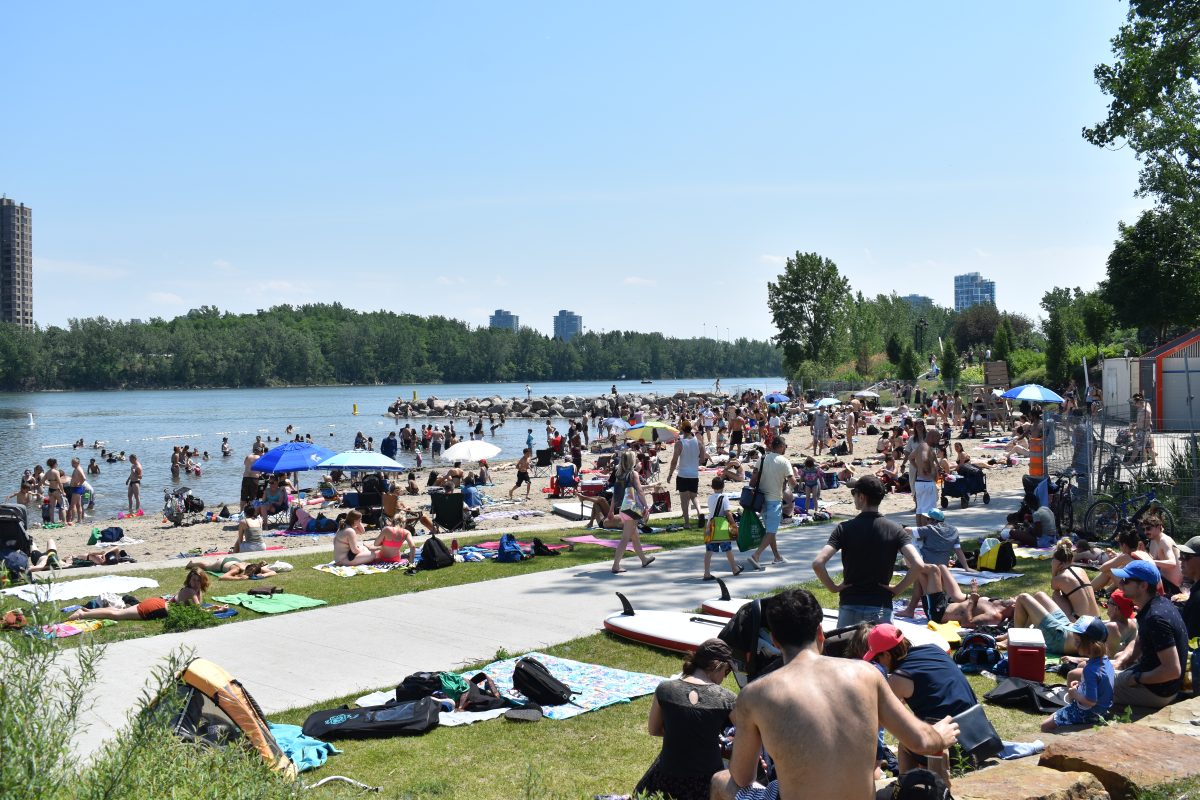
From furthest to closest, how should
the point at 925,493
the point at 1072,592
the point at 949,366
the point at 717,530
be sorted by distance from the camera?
the point at 949,366 → the point at 925,493 → the point at 717,530 → the point at 1072,592

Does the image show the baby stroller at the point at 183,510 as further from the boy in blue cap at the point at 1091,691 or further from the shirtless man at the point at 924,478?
the boy in blue cap at the point at 1091,691

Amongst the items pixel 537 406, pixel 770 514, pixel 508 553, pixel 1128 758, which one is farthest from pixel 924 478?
pixel 537 406

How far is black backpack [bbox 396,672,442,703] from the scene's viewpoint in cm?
759

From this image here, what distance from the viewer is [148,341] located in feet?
518

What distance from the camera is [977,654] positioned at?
8.05 meters

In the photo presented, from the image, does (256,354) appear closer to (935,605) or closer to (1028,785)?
(935,605)

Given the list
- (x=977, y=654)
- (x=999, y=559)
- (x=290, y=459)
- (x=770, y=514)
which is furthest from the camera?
(x=290, y=459)

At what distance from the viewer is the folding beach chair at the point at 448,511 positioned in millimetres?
18609

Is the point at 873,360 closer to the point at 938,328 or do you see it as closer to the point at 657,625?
the point at 938,328

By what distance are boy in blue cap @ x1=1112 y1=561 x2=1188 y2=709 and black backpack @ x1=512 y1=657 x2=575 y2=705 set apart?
3.78 metres

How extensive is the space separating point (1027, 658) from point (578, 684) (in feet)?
11.1

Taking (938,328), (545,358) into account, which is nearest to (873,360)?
(938,328)

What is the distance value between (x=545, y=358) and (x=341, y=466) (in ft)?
576

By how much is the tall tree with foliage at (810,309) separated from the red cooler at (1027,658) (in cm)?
7352
